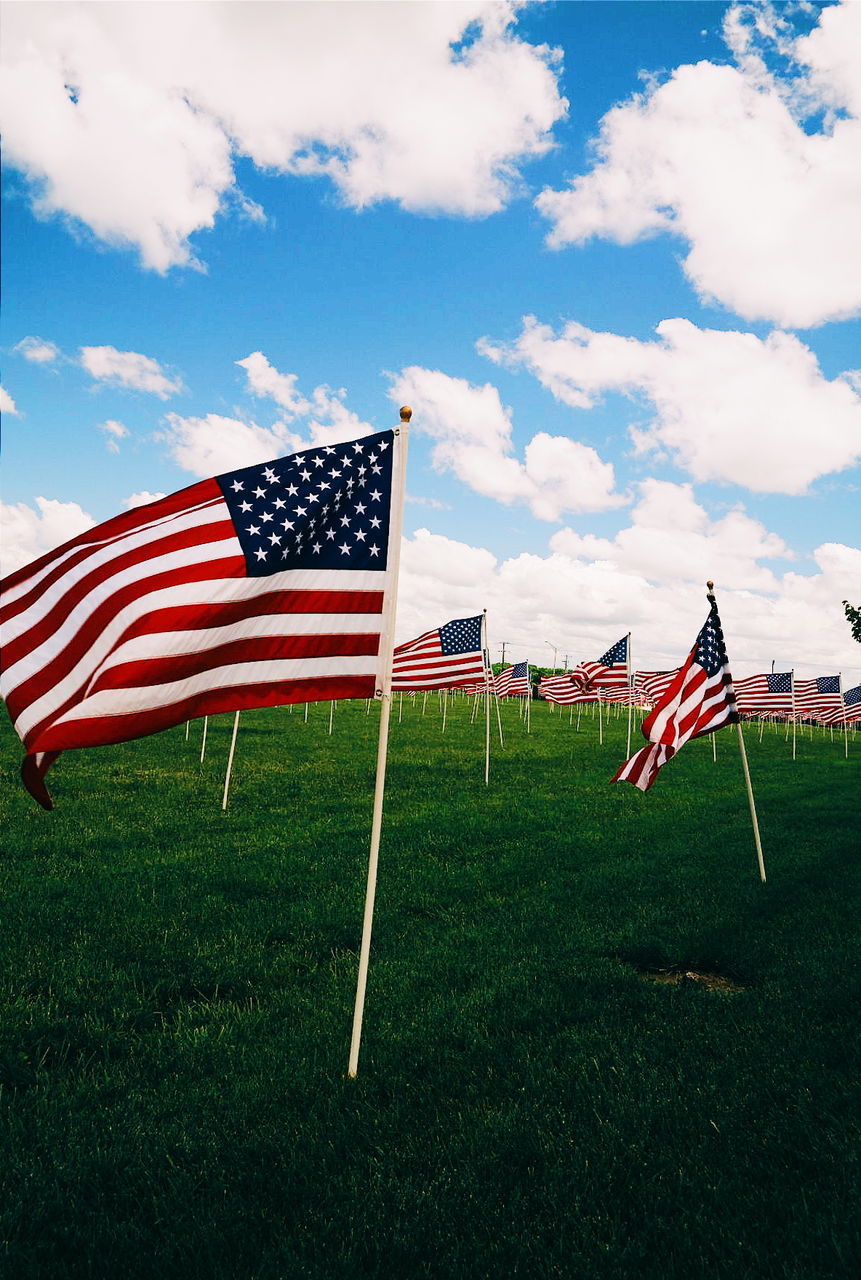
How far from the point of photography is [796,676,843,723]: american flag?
3503 centimetres

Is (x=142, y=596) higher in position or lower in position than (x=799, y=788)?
higher

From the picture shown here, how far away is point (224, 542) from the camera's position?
16.6 feet

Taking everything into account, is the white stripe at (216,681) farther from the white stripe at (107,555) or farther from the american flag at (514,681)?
the american flag at (514,681)

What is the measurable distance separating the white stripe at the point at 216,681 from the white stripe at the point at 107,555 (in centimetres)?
87

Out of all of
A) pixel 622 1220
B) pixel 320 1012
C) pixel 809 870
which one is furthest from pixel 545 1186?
pixel 809 870

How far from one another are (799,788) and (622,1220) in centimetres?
2029

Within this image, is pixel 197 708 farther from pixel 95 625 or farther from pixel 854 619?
pixel 854 619

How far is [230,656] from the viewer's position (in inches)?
198

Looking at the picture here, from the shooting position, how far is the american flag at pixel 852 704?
114 feet

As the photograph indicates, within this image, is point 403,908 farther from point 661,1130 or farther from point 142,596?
point 142,596

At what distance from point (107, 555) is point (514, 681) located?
36.8 meters

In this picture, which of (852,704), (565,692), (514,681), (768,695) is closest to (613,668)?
(565,692)

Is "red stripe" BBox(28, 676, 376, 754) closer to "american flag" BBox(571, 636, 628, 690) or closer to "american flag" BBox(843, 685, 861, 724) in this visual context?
"american flag" BBox(571, 636, 628, 690)

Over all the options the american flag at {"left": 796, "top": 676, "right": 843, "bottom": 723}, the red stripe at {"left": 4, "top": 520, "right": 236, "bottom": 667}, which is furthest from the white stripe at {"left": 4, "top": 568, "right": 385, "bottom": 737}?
the american flag at {"left": 796, "top": 676, "right": 843, "bottom": 723}
